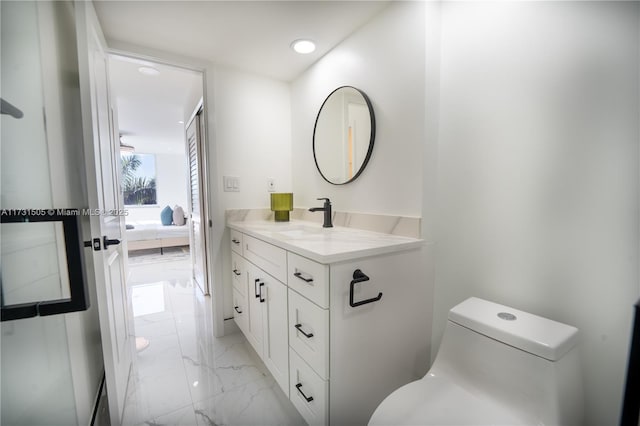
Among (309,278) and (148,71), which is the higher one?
(148,71)

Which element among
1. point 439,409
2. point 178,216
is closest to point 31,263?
point 439,409

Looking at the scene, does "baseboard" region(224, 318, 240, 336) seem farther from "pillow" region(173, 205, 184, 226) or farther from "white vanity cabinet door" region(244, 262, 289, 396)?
"pillow" region(173, 205, 184, 226)

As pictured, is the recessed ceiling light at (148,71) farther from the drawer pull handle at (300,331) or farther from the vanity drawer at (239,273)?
the drawer pull handle at (300,331)

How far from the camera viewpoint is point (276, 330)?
135 centimetres

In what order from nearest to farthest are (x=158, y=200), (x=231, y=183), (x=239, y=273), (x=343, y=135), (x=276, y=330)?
1. (x=276, y=330)
2. (x=343, y=135)
3. (x=239, y=273)
4. (x=231, y=183)
5. (x=158, y=200)

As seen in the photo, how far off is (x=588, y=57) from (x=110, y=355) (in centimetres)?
215

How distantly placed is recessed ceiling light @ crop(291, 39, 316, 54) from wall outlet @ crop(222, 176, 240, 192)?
3.37 feet

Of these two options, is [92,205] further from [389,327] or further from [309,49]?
[309,49]

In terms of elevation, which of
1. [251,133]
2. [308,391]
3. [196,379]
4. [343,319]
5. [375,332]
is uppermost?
[251,133]

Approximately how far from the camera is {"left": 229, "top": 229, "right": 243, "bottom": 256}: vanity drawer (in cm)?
186

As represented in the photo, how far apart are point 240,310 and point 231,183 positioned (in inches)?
38.0

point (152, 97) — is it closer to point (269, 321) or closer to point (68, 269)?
point (269, 321)

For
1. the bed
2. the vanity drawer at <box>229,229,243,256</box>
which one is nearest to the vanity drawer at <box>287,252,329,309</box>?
the vanity drawer at <box>229,229,243,256</box>

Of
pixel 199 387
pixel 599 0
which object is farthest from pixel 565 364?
pixel 199 387
